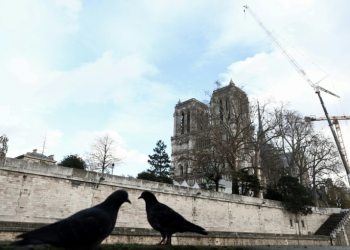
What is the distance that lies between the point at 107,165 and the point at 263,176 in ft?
60.9

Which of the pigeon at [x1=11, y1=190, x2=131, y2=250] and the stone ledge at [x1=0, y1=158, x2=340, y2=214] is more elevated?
the stone ledge at [x1=0, y1=158, x2=340, y2=214]

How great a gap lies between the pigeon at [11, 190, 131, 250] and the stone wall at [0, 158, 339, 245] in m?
11.2

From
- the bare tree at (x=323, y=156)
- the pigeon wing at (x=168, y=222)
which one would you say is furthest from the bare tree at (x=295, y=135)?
the pigeon wing at (x=168, y=222)

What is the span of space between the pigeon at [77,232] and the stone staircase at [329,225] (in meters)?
30.4

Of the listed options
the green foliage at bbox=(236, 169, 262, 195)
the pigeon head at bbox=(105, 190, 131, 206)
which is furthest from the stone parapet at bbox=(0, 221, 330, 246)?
the pigeon head at bbox=(105, 190, 131, 206)

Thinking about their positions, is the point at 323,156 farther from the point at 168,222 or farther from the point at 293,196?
the point at 168,222

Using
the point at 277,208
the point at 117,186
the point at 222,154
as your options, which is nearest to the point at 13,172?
the point at 117,186

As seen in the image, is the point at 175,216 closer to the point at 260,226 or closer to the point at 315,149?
the point at 260,226

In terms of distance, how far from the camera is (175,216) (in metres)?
4.70

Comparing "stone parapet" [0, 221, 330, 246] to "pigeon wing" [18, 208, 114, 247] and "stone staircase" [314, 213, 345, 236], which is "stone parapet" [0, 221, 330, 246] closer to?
"stone staircase" [314, 213, 345, 236]

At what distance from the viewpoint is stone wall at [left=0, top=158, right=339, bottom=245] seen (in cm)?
1244

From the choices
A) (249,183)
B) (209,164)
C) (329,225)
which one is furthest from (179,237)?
(329,225)

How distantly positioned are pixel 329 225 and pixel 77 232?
110 feet

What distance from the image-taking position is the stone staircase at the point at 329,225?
27850 millimetres
